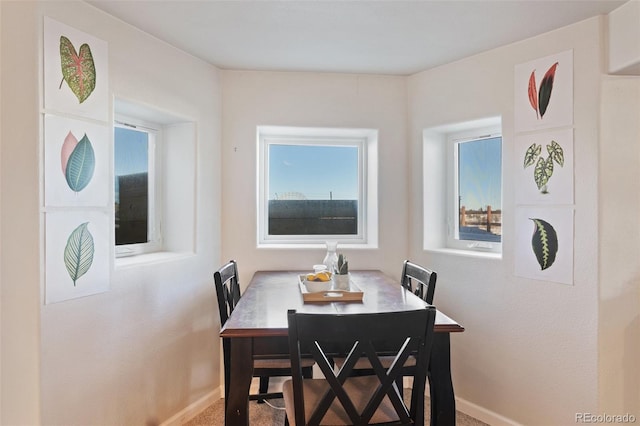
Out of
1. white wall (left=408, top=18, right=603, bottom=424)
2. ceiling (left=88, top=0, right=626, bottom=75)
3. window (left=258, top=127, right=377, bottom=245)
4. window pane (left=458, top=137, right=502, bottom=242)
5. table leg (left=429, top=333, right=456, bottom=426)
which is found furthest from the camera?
window (left=258, top=127, right=377, bottom=245)

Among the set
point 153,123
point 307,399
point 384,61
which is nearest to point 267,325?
point 307,399

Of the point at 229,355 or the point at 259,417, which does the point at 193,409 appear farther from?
the point at 229,355

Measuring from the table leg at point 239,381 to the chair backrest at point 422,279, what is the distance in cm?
95

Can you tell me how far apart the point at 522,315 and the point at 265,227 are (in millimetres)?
1818

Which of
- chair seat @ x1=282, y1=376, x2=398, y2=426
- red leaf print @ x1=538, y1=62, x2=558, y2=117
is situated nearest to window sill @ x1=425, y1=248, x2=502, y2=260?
red leaf print @ x1=538, y1=62, x2=558, y2=117

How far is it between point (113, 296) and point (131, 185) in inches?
29.1

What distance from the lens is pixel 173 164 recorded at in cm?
243

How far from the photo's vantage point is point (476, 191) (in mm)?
2584

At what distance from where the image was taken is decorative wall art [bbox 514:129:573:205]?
1915 mm

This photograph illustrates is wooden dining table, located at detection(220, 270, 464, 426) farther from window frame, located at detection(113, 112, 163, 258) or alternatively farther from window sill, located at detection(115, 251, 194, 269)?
window frame, located at detection(113, 112, 163, 258)

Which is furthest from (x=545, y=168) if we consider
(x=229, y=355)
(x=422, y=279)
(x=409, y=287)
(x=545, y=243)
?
(x=229, y=355)

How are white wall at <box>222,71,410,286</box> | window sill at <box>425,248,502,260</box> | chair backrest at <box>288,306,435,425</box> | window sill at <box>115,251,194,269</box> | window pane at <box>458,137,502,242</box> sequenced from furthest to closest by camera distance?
1. white wall at <box>222,71,410,286</box>
2. window pane at <box>458,137,502,242</box>
3. window sill at <box>425,248,502,260</box>
4. window sill at <box>115,251,194,269</box>
5. chair backrest at <box>288,306,435,425</box>

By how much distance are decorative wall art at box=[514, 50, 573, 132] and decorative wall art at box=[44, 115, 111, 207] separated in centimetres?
221

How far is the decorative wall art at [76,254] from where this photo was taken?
1.52m
